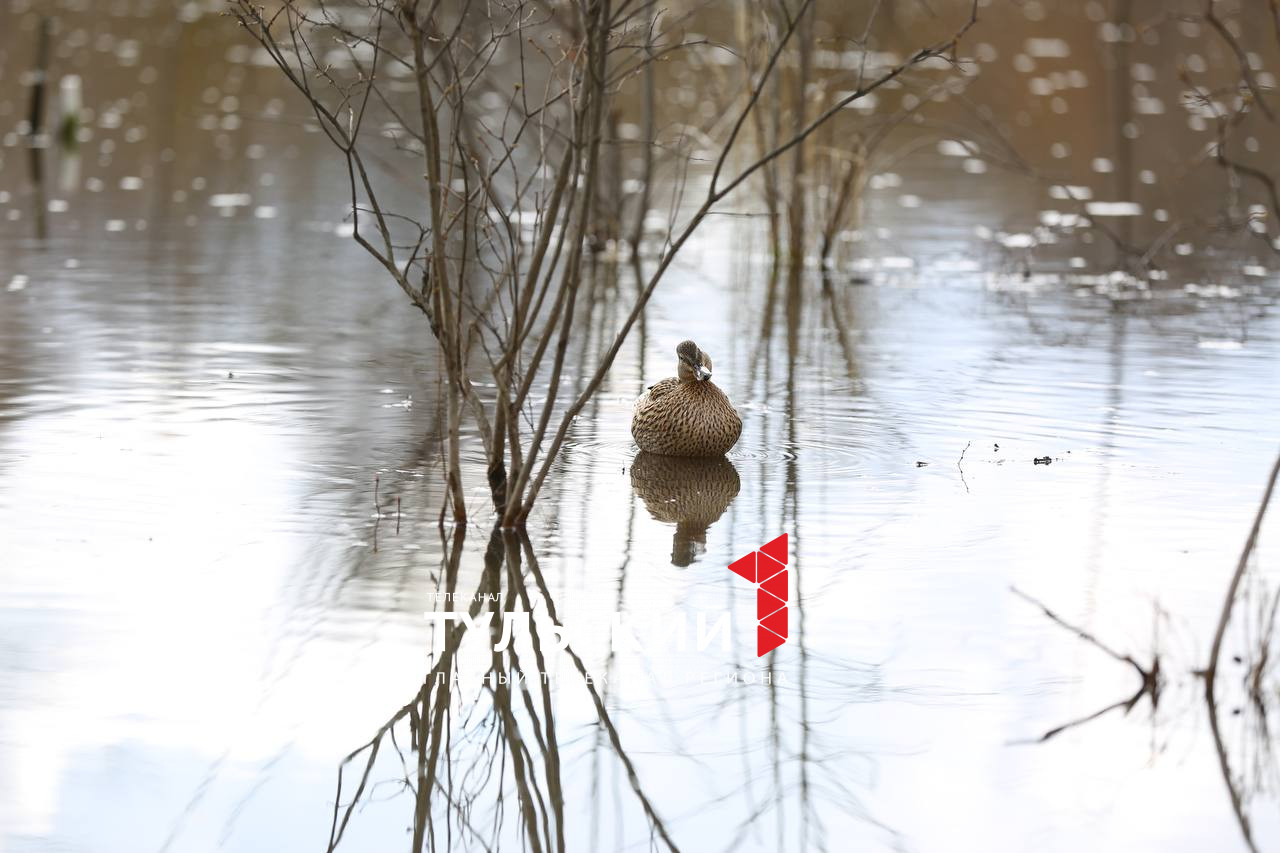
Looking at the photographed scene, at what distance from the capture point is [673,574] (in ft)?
19.0

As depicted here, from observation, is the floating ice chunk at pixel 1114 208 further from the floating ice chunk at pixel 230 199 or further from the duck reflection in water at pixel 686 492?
the duck reflection in water at pixel 686 492

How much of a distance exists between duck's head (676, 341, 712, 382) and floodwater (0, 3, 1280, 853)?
448 mm

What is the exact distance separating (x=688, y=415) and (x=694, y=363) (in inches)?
8.5

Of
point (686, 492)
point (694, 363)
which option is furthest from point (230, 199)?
point (686, 492)

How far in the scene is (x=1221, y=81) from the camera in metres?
26.9

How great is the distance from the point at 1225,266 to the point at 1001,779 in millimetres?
10465

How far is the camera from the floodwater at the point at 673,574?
4.12 m

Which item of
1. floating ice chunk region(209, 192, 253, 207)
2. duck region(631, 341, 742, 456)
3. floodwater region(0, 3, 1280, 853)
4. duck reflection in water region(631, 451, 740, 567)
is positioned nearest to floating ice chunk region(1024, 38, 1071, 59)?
floating ice chunk region(209, 192, 253, 207)

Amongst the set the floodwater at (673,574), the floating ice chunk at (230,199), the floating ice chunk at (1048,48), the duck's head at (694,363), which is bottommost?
the floodwater at (673,574)

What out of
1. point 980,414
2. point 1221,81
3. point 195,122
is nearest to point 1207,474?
point 980,414

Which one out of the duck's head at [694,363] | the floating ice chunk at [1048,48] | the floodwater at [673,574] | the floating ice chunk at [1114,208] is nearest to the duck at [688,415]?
the duck's head at [694,363]

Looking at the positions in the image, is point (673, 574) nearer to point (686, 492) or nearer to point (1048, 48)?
point (686, 492)

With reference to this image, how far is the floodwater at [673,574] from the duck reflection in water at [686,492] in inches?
1.0

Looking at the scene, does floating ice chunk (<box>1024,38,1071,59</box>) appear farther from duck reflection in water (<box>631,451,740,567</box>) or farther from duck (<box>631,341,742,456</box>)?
duck reflection in water (<box>631,451,740,567</box>)
